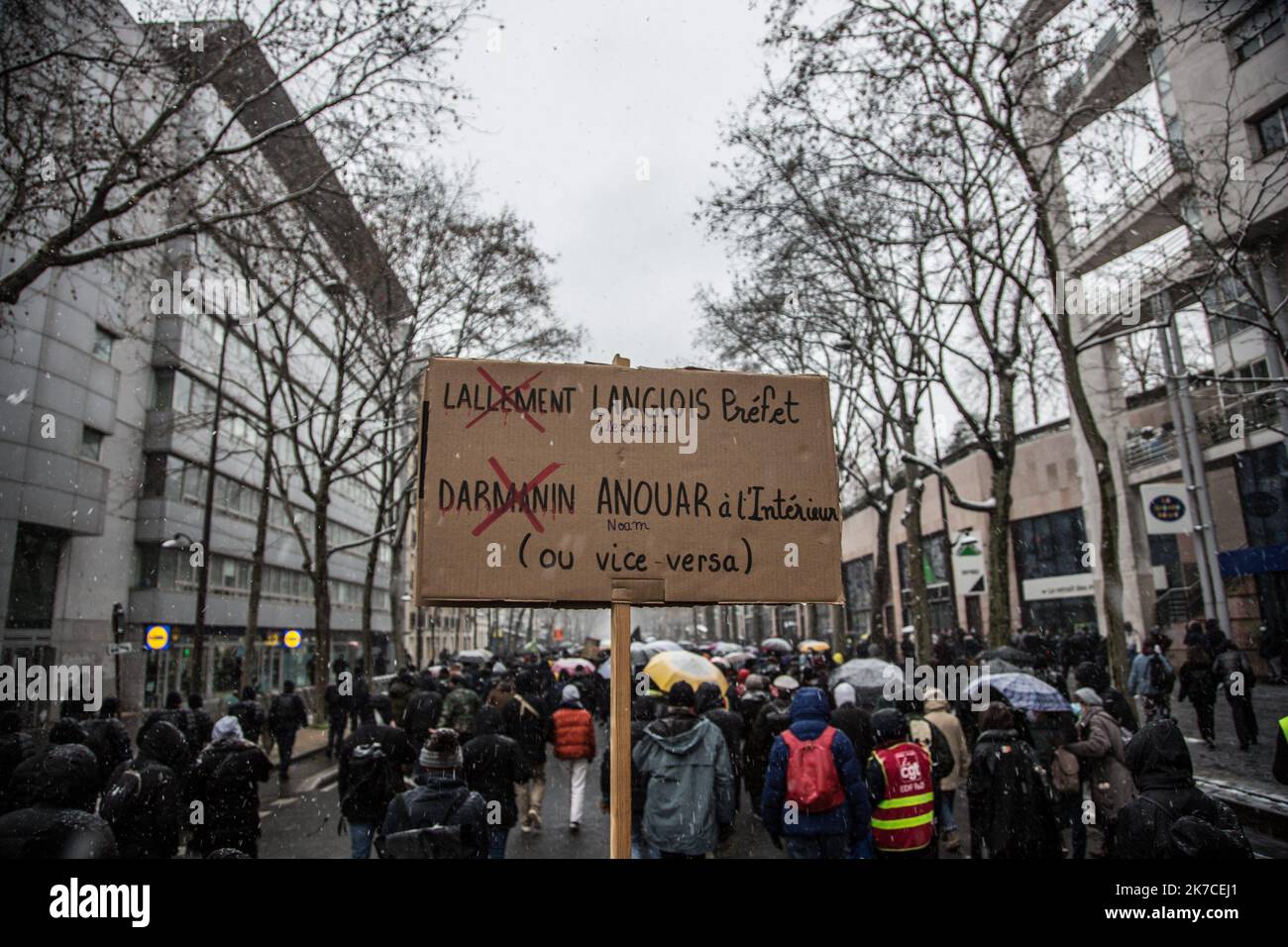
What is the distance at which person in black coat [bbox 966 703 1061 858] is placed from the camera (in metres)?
5.29

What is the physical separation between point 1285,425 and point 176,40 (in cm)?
2076

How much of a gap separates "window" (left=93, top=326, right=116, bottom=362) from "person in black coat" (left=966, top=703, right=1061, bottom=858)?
2943cm

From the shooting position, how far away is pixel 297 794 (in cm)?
1264

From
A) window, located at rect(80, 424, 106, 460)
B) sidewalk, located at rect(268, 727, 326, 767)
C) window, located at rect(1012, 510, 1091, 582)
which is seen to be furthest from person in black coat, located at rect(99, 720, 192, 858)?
window, located at rect(1012, 510, 1091, 582)

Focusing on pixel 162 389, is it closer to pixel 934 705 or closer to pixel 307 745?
pixel 307 745

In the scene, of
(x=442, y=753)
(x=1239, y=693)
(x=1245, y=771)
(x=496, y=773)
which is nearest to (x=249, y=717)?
(x=496, y=773)

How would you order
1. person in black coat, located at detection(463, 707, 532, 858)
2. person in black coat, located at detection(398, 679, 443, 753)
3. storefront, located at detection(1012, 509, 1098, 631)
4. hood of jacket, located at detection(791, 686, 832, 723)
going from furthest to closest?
storefront, located at detection(1012, 509, 1098, 631), person in black coat, located at detection(398, 679, 443, 753), person in black coat, located at detection(463, 707, 532, 858), hood of jacket, located at detection(791, 686, 832, 723)

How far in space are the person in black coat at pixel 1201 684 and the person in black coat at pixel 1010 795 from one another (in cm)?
849

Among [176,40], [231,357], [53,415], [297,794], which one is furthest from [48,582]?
[176,40]

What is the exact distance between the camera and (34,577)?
80.0 feet

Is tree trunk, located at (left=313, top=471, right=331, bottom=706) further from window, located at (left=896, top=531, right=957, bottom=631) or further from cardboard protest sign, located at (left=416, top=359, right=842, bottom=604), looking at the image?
window, located at (left=896, top=531, right=957, bottom=631)

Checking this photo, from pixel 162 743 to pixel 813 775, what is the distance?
4.34m
